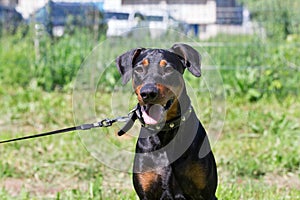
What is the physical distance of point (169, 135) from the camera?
3711 millimetres

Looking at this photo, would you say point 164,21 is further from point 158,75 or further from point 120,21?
point 158,75

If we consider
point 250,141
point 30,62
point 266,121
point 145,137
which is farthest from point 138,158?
point 30,62

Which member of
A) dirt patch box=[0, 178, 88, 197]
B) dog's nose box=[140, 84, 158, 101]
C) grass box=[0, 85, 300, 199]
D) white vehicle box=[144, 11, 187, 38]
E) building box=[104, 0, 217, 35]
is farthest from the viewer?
building box=[104, 0, 217, 35]

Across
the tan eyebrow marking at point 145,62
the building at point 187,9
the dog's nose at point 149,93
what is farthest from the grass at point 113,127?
the dog's nose at point 149,93

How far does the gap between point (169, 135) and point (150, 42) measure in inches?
206

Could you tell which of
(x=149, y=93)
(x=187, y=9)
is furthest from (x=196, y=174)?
(x=187, y=9)

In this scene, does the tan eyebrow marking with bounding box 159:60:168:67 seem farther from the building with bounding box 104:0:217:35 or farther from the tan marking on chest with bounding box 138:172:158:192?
the building with bounding box 104:0:217:35

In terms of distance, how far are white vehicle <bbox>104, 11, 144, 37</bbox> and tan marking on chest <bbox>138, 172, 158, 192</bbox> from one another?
227 inches

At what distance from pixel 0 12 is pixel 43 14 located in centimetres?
136

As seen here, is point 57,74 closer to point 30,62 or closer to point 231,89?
point 30,62

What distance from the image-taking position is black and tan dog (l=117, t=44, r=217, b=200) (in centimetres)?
353

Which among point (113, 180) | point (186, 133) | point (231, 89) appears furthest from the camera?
point (231, 89)

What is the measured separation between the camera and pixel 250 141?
6.72 m

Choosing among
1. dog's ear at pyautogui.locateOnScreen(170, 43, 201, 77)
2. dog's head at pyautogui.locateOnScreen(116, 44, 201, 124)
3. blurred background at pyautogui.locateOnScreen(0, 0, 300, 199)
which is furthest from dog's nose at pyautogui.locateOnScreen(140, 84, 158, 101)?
blurred background at pyautogui.locateOnScreen(0, 0, 300, 199)
